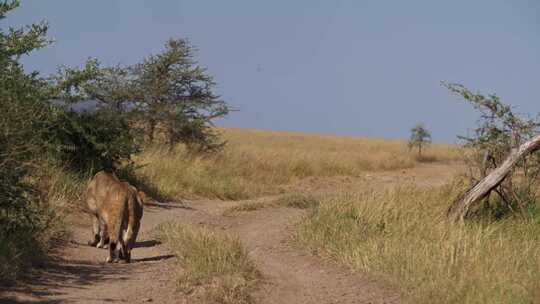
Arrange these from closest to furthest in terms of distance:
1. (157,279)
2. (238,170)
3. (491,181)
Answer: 1. (157,279)
2. (491,181)
3. (238,170)

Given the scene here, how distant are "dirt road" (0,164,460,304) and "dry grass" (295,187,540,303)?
10.6 inches

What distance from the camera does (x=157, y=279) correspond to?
7152 mm

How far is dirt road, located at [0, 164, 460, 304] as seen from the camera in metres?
6.46

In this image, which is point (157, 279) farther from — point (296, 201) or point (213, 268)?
point (296, 201)

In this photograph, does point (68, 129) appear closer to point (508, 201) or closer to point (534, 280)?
point (508, 201)

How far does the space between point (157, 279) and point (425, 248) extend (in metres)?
2.85

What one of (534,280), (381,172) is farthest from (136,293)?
(381,172)

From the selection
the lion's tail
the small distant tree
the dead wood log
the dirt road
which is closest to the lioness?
the lion's tail

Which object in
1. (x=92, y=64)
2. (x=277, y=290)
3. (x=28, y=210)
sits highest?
(x=92, y=64)

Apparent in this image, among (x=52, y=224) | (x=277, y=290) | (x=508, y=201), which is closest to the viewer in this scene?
(x=277, y=290)

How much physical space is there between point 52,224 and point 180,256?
7.74 feet

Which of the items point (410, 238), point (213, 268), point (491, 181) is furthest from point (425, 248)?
point (491, 181)

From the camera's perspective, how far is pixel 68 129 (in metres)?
14.3

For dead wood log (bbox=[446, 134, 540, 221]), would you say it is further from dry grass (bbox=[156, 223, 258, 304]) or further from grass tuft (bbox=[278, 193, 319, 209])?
grass tuft (bbox=[278, 193, 319, 209])
